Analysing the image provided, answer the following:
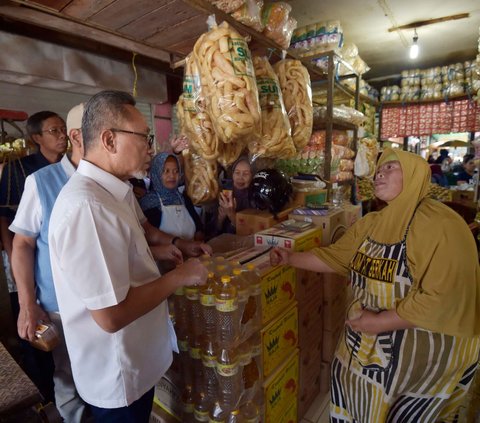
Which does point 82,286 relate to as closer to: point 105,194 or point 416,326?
point 105,194

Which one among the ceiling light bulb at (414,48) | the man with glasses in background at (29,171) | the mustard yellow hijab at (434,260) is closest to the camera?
the mustard yellow hijab at (434,260)

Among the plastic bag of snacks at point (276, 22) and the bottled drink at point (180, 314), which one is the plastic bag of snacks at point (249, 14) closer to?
the plastic bag of snacks at point (276, 22)

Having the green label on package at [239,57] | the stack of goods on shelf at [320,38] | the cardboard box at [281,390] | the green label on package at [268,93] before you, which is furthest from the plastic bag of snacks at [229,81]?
the stack of goods on shelf at [320,38]

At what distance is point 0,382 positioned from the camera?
0.87 meters

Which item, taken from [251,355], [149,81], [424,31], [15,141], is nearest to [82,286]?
[251,355]

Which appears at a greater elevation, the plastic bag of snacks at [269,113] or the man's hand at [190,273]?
the plastic bag of snacks at [269,113]

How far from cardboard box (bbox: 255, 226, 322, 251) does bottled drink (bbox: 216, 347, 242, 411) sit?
0.65 meters

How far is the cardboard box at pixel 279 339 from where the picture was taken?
4.87ft

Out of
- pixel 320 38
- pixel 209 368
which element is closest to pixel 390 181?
pixel 209 368

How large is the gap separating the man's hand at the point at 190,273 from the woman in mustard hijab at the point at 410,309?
551 millimetres

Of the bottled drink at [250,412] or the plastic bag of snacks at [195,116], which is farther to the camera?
the plastic bag of snacks at [195,116]

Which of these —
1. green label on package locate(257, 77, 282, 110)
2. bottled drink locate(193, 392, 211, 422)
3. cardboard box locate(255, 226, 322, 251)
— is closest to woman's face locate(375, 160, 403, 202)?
cardboard box locate(255, 226, 322, 251)

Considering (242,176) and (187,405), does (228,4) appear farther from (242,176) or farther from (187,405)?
(187,405)

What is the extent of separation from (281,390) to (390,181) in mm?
1218
